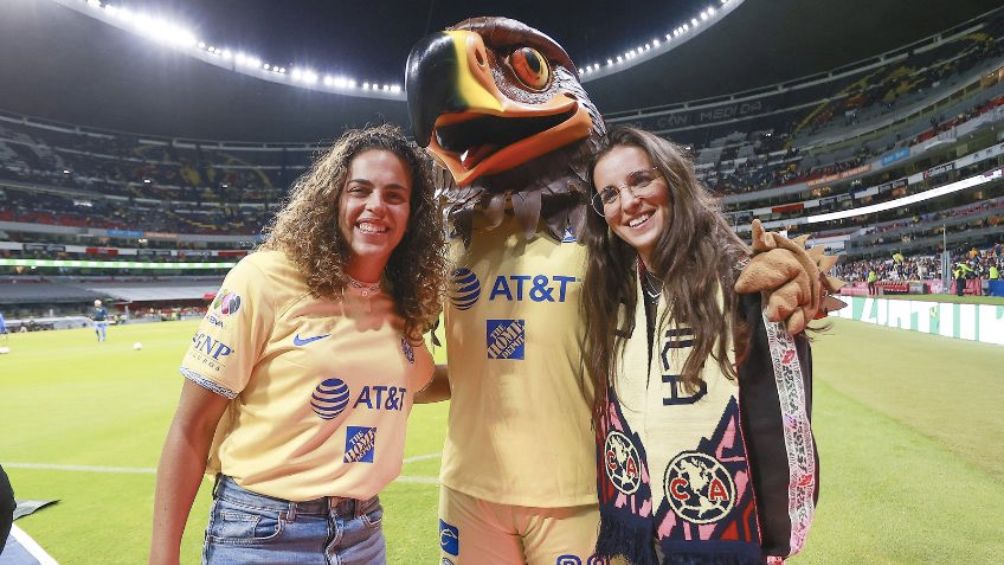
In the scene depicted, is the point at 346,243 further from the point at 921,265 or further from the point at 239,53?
the point at 239,53

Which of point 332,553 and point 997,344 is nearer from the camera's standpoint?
point 332,553

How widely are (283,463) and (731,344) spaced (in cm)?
120

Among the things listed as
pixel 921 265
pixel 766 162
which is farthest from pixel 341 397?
pixel 766 162

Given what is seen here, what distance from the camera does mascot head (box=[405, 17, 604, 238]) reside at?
170cm

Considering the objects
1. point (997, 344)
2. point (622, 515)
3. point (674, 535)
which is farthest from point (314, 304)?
point (997, 344)

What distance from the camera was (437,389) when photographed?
7.08 ft

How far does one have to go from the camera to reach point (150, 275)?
→ 4291cm

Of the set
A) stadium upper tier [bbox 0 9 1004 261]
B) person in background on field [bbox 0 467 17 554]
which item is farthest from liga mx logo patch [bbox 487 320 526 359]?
stadium upper tier [bbox 0 9 1004 261]

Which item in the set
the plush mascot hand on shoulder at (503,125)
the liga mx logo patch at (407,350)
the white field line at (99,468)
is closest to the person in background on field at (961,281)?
the white field line at (99,468)

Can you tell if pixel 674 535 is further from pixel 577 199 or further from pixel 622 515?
pixel 577 199

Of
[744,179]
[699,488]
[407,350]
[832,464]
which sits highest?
[744,179]

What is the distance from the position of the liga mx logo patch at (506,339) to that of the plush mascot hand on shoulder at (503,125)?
31 centimetres

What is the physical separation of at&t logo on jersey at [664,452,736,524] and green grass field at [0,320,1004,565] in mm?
1816

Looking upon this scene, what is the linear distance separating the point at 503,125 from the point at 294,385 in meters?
1.03
